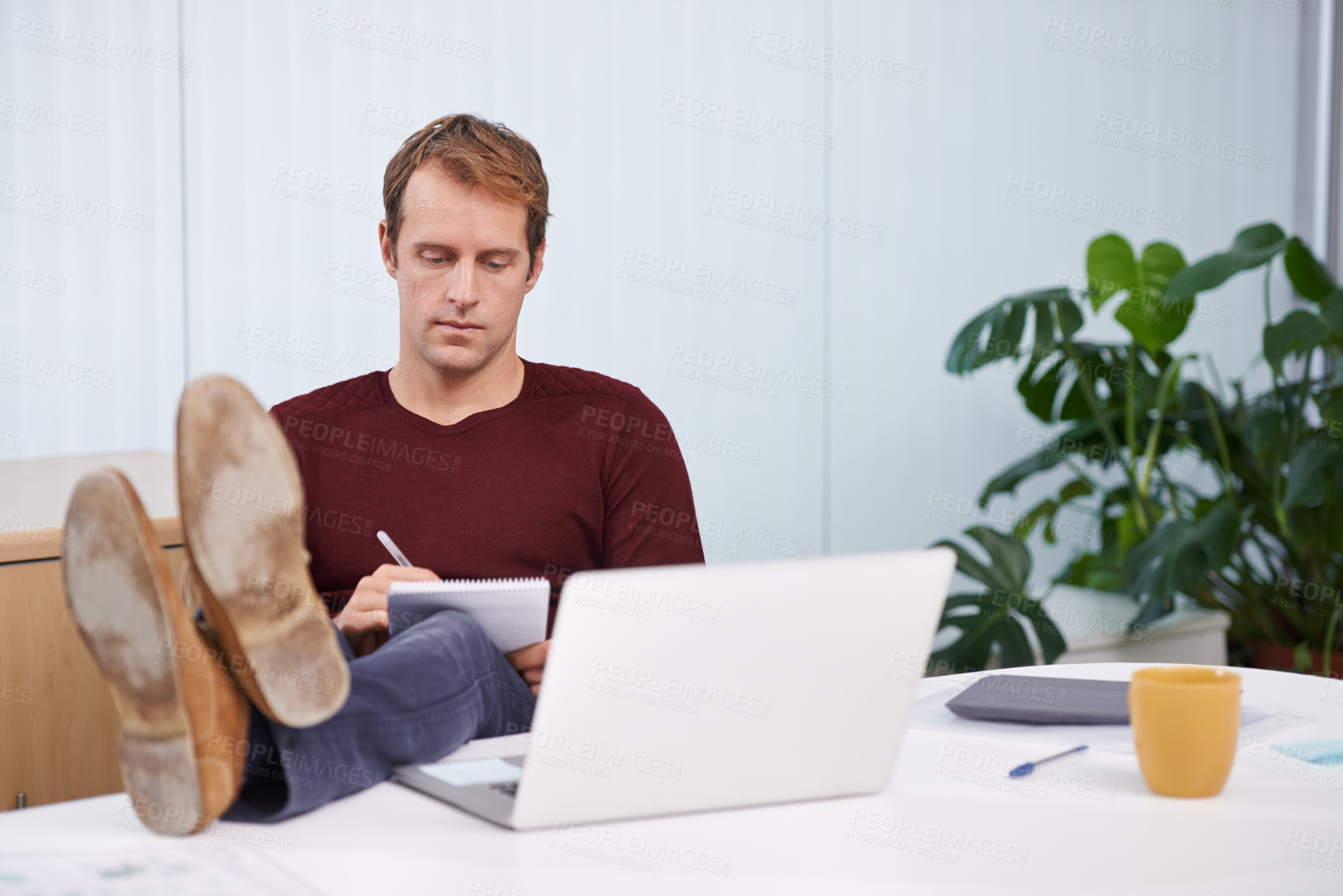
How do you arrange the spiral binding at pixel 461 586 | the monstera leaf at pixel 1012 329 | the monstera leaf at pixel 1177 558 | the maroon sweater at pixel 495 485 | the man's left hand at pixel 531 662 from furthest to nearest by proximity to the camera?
the monstera leaf at pixel 1012 329, the monstera leaf at pixel 1177 558, the maroon sweater at pixel 495 485, the man's left hand at pixel 531 662, the spiral binding at pixel 461 586

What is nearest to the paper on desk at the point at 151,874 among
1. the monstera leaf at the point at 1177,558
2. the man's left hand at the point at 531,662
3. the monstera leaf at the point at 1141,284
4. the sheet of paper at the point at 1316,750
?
the man's left hand at the point at 531,662

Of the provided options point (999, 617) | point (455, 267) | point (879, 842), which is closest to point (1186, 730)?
point (879, 842)

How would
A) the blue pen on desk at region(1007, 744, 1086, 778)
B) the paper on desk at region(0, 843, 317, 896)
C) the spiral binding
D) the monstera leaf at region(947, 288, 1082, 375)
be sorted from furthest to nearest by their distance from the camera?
1. the monstera leaf at region(947, 288, 1082, 375)
2. the spiral binding
3. the blue pen on desk at region(1007, 744, 1086, 778)
4. the paper on desk at region(0, 843, 317, 896)

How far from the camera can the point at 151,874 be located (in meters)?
0.79

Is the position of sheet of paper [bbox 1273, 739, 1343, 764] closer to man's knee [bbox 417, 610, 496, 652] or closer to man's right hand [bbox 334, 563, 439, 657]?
man's knee [bbox 417, 610, 496, 652]

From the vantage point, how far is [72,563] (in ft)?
2.75

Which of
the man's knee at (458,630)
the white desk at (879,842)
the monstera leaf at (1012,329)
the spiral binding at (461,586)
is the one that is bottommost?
the white desk at (879,842)

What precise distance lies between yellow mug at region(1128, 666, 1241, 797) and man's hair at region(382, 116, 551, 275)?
3.56ft

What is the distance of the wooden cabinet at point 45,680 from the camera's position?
1774mm

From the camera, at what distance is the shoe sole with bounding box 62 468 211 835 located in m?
0.80

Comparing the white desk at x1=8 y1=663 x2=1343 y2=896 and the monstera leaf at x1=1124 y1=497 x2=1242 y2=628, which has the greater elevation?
the white desk at x1=8 y1=663 x2=1343 y2=896

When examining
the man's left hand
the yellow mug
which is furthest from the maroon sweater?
the yellow mug

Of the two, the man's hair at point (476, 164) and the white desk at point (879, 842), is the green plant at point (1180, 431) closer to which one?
the man's hair at point (476, 164)

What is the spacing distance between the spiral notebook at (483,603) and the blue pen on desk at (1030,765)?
16.4 inches
